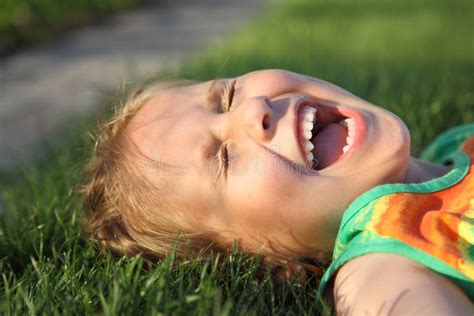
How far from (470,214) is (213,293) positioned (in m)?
0.73

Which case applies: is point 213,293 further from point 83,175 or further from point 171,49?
point 171,49

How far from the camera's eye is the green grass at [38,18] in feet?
22.0

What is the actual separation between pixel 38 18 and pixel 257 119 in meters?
5.82

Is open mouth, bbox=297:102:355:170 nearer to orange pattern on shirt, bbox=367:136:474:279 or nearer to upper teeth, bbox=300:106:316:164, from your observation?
upper teeth, bbox=300:106:316:164

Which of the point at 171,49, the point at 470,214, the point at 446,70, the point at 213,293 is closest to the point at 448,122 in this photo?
the point at 446,70

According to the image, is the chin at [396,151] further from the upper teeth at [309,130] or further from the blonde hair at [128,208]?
the blonde hair at [128,208]

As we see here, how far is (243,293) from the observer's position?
5.90 ft

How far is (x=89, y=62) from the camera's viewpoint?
20.6 feet

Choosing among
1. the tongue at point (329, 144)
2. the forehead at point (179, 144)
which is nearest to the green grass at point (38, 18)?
the forehead at point (179, 144)

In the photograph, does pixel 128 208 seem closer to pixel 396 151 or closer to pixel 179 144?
pixel 179 144

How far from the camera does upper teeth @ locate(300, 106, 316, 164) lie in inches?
79.5

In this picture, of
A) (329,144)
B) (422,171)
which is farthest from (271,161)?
(422,171)

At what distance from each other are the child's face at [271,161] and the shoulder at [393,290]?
0.71 ft

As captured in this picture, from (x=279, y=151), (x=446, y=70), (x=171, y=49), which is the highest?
(x=279, y=151)
